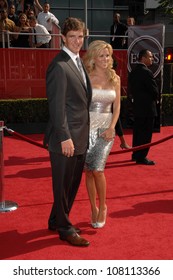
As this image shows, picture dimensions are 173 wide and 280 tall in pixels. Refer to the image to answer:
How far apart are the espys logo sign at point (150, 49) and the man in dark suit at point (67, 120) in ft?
19.7

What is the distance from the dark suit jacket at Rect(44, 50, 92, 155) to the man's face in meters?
0.08

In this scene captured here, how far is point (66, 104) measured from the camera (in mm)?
3451

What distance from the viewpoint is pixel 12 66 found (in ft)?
34.8

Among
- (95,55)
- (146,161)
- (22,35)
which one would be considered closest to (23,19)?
(22,35)

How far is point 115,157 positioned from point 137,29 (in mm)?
3675

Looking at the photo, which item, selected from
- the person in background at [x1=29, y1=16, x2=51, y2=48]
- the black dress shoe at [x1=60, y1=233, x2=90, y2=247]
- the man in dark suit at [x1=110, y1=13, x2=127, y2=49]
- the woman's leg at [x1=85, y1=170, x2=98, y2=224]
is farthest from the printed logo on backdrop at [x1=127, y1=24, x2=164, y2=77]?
the black dress shoe at [x1=60, y1=233, x2=90, y2=247]

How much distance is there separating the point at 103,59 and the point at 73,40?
44 cm

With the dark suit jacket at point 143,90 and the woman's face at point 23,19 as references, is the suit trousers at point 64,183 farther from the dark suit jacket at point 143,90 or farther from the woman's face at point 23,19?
the woman's face at point 23,19

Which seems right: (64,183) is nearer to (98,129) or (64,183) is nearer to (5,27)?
(98,129)

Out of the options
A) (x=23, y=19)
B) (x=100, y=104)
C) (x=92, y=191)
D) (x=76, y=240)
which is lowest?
(x=76, y=240)

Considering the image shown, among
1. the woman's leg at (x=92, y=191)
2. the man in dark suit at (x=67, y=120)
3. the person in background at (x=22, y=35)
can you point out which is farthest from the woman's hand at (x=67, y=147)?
the person in background at (x=22, y=35)

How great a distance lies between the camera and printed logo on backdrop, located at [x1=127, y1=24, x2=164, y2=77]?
30.7 ft

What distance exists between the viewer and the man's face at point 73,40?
3488 mm

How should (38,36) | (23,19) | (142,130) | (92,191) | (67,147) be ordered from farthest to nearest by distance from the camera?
(38,36) → (23,19) → (142,130) → (92,191) → (67,147)
